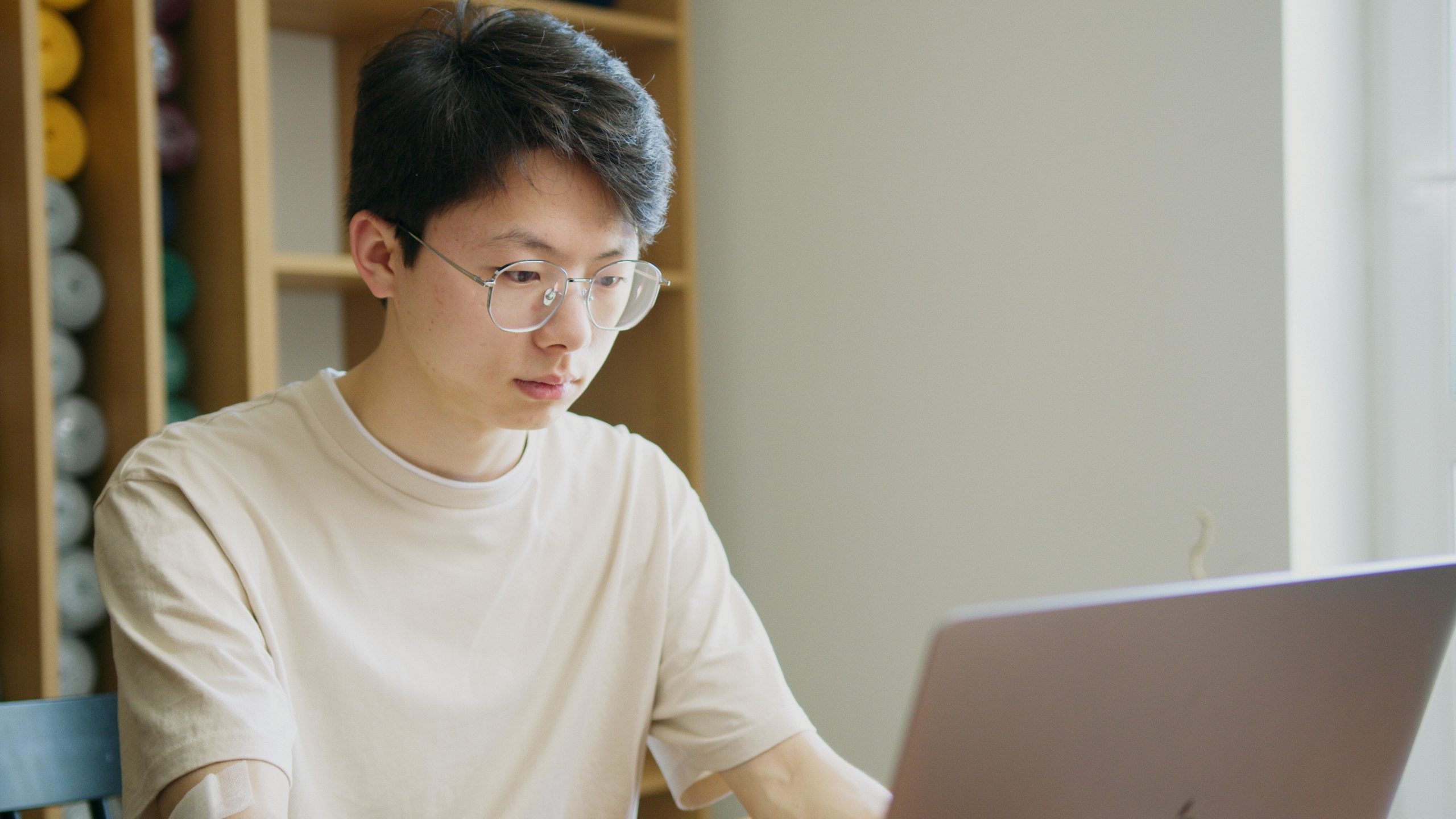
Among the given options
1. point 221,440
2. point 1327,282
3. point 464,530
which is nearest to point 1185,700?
point 464,530

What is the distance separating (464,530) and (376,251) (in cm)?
31

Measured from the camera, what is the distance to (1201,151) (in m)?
1.65

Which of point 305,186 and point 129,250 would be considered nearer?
point 129,250

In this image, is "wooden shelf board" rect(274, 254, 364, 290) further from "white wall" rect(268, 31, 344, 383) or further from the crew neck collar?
the crew neck collar

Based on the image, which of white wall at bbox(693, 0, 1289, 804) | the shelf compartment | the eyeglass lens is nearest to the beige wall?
white wall at bbox(693, 0, 1289, 804)

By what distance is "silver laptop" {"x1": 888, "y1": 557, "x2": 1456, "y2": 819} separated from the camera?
0.60 meters

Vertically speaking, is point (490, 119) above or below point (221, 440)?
above

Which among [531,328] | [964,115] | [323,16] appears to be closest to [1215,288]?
[964,115]

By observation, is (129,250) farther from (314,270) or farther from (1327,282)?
(1327,282)

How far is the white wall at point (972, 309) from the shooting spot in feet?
5.36

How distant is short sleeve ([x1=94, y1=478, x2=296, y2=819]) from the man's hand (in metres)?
0.46

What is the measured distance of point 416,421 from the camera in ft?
4.13

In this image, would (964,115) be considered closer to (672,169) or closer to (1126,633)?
(672,169)

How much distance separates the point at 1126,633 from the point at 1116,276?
122 cm
